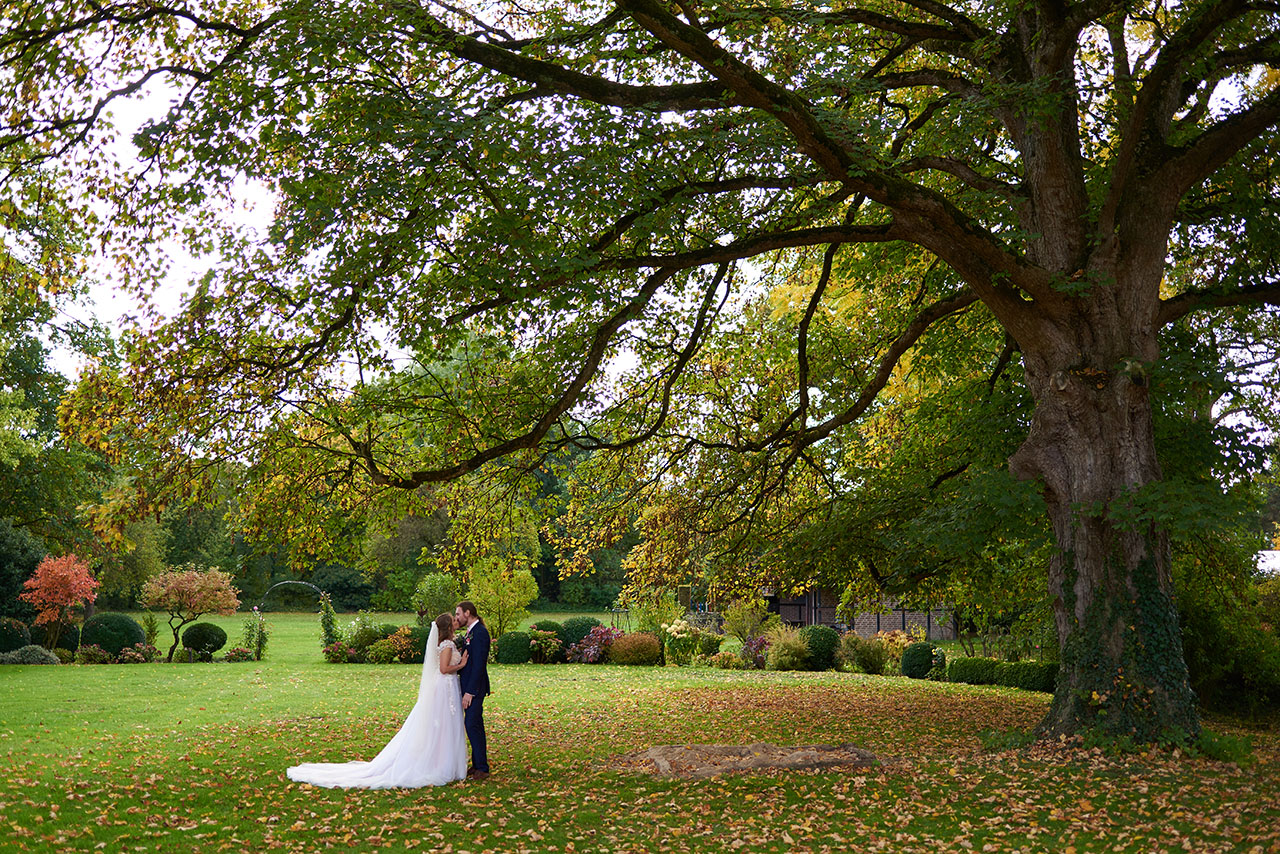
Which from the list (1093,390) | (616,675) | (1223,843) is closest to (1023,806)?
(1223,843)

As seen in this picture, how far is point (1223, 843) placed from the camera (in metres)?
6.00

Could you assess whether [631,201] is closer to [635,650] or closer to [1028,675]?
[1028,675]

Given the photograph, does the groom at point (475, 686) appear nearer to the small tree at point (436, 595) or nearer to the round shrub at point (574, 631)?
the round shrub at point (574, 631)

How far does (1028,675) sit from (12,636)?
24.6 meters

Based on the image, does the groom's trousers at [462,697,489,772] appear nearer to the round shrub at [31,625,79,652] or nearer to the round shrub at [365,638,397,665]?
the round shrub at [365,638,397,665]

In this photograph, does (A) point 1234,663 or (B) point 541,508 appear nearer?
(B) point 541,508

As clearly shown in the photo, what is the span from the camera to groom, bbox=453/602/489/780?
9422 millimetres

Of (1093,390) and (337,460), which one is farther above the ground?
(1093,390)

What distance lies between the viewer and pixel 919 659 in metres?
21.8

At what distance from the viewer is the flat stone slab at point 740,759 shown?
8961 millimetres

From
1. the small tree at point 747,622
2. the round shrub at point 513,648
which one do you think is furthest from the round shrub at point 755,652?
the round shrub at point 513,648

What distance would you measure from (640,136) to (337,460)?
5.15 metres

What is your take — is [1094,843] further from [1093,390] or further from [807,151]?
[807,151]

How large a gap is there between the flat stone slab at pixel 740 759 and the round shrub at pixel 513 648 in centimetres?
1610
